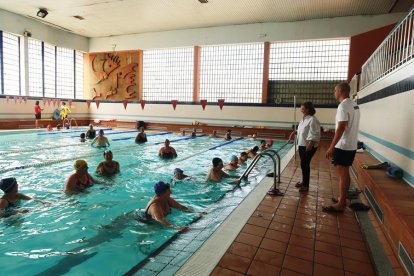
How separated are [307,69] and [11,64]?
15.0 m

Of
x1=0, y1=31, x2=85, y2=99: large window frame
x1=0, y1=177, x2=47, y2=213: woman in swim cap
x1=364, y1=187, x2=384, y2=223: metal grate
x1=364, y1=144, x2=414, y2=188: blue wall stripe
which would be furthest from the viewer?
x1=0, y1=31, x2=85, y2=99: large window frame

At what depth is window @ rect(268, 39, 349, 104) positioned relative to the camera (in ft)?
45.5

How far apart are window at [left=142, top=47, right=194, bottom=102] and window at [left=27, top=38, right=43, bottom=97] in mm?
5780

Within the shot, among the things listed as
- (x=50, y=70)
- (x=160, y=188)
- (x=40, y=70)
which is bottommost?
(x=160, y=188)

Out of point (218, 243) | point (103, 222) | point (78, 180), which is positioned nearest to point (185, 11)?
point (78, 180)

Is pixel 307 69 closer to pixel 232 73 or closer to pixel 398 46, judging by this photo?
pixel 232 73

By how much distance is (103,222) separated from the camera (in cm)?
396

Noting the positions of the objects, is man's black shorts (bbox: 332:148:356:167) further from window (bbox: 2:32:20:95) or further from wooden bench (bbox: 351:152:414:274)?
window (bbox: 2:32:20:95)

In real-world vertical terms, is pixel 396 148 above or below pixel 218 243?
above

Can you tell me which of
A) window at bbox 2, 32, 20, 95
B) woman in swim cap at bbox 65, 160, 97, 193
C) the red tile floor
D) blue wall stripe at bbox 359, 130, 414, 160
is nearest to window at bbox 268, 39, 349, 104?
blue wall stripe at bbox 359, 130, 414, 160

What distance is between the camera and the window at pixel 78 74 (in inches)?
752

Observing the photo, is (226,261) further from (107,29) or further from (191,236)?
(107,29)

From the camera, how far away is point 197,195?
5367 millimetres

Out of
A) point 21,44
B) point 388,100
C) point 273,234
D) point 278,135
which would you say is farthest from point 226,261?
point 21,44
